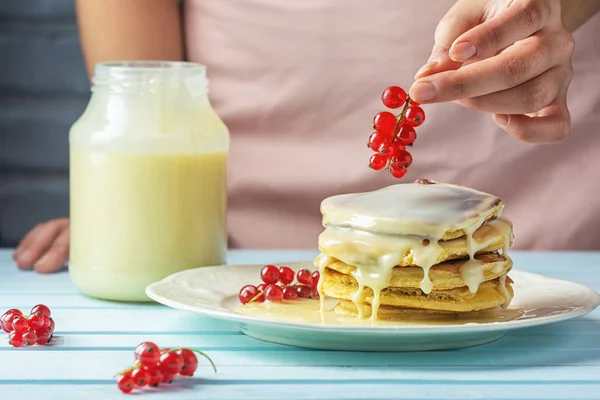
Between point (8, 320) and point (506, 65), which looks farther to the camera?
point (506, 65)

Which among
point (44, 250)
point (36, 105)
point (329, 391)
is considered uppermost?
point (36, 105)

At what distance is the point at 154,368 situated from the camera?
0.83 metres

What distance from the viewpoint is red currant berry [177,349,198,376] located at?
2.80ft

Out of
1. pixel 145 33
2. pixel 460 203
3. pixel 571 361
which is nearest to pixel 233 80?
pixel 145 33

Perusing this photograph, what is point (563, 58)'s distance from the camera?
4.33ft

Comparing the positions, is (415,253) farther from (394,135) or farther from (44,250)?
(44,250)

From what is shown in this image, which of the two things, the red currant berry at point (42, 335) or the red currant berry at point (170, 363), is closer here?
the red currant berry at point (170, 363)

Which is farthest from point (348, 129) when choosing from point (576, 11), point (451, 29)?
point (451, 29)

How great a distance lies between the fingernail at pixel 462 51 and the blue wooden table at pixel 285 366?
0.33 metres

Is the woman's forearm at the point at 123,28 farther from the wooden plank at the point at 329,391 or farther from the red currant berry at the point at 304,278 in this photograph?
the wooden plank at the point at 329,391

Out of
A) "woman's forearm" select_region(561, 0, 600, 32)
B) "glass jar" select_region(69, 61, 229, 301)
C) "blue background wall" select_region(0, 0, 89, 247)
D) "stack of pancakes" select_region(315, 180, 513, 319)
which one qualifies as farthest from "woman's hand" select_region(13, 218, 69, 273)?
"woman's forearm" select_region(561, 0, 600, 32)

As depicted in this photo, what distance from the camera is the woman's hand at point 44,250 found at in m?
1.45

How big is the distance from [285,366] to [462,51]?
44 centimetres

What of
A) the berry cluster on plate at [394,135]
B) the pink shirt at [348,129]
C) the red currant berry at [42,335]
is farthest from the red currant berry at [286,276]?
the pink shirt at [348,129]
